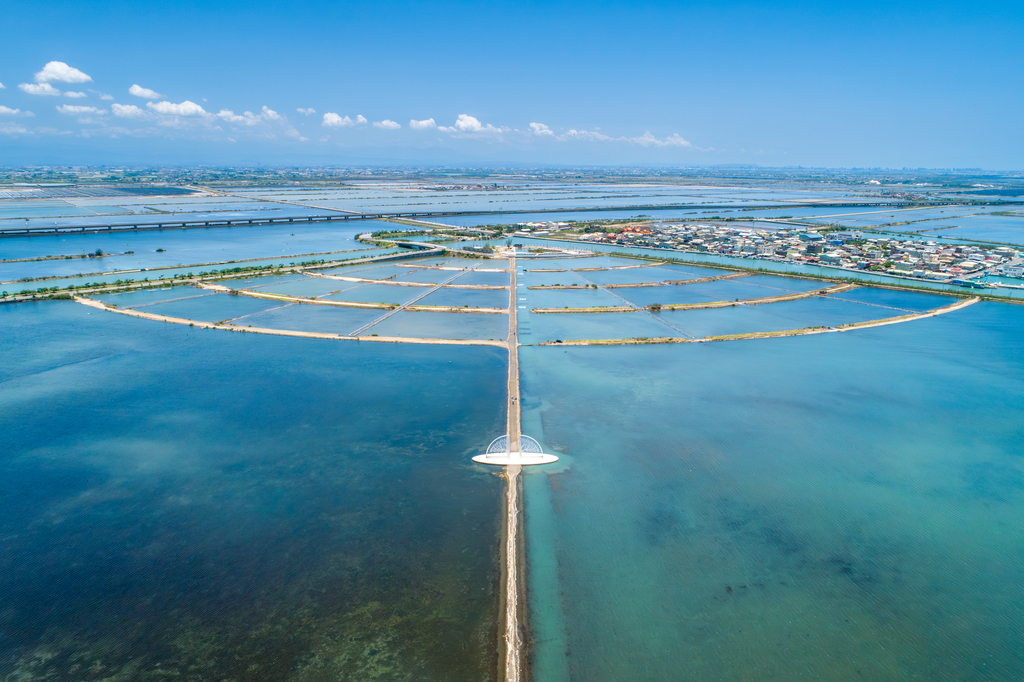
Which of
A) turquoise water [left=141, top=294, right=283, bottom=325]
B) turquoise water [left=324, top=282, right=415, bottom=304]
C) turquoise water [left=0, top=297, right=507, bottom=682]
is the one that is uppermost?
turquoise water [left=324, top=282, right=415, bottom=304]

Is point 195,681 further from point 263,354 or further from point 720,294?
point 720,294

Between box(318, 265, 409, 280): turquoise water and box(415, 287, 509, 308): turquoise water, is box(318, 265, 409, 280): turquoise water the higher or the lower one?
the higher one

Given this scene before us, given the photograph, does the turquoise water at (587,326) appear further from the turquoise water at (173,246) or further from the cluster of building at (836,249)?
the turquoise water at (173,246)

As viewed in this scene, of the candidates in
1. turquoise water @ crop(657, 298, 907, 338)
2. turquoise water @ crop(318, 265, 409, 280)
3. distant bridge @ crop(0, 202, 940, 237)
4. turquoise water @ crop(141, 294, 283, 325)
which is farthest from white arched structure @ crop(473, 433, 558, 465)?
distant bridge @ crop(0, 202, 940, 237)

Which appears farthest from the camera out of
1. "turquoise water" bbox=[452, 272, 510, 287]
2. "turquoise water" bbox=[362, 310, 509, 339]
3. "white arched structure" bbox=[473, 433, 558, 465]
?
"turquoise water" bbox=[452, 272, 510, 287]

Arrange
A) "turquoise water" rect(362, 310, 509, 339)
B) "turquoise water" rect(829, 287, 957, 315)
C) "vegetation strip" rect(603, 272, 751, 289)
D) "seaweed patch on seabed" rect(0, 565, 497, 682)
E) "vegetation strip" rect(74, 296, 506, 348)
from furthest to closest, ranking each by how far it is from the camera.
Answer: "vegetation strip" rect(603, 272, 751, 289), "turquoise water" rect(829, 287, 957, 315), "turquoise water" rect(362, 310, 509, 339), "vegetation strip" rect(74, 296, 506, 348), "seaweed patch on seabed" rect(0, 565, 497, 682)

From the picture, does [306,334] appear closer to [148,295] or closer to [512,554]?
[148,295]

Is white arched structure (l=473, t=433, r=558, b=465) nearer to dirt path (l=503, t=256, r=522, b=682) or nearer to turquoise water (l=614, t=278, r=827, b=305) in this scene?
dirt path (l=503, t=256, r=522, b=682)

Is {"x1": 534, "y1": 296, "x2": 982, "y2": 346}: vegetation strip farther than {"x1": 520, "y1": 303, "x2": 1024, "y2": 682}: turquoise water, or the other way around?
{"x1": 534, "y1": 296, "x2": 982, "y2": 346}: vegetation strip
